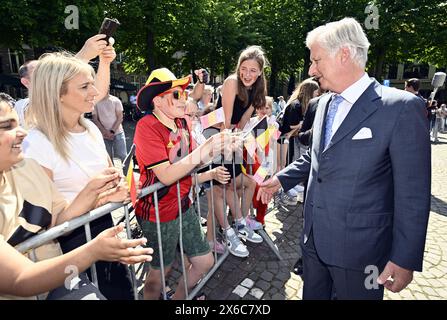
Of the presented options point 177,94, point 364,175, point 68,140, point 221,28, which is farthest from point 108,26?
point 221,28

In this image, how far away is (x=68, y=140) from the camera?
81.3 inches

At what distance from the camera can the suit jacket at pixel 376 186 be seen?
1.73 metres

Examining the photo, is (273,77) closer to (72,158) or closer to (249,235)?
(249,235)

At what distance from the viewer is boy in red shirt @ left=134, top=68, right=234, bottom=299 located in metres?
2.22

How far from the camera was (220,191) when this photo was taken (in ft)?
12.6

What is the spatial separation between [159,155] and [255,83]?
6.47 ft

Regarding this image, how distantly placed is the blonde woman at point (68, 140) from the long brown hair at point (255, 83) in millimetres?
1866

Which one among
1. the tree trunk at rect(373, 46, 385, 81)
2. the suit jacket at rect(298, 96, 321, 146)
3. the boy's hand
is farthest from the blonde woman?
the tree trunk at rect(373, 46, 385, 81)

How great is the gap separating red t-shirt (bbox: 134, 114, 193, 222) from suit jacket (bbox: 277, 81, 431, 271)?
3.73 feet

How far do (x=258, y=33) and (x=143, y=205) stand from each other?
1043 inches

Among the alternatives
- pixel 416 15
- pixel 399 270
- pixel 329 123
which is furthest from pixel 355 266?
pixel 416 15

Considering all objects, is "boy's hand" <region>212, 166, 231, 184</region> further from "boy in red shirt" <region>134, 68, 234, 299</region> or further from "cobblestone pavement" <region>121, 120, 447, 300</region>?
"cobblestone pavement" <region>121, 120, 447, 300</region>
